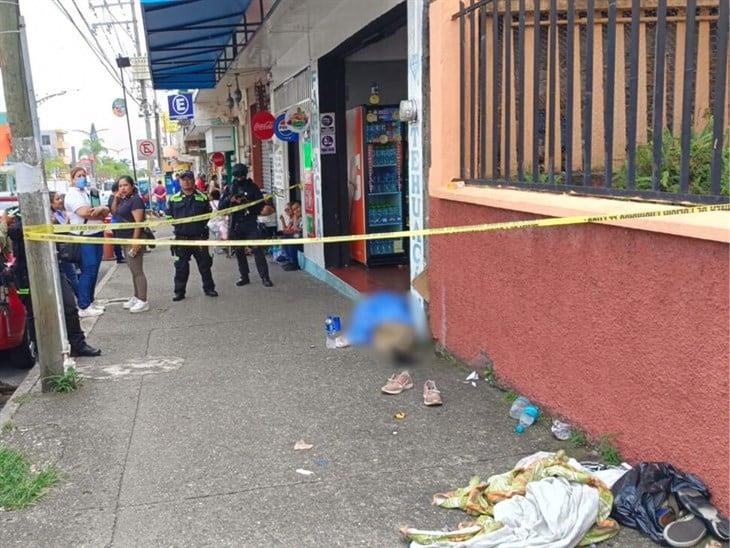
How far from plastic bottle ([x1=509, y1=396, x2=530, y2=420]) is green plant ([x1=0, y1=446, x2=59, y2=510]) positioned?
286 centimetres

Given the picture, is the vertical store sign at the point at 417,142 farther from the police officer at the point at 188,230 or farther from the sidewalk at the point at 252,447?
the police officer at the point at 188,230

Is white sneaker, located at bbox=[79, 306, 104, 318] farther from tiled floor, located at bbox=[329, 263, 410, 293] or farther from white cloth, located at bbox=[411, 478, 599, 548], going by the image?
white cloth, located at bbox=[411, 478, 599, 548]

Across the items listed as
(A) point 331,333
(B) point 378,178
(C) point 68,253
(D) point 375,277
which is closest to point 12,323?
(C) point 68,253

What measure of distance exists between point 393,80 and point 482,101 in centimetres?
580

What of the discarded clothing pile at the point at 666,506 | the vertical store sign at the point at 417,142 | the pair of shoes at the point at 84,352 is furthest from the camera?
the pair of shoes at the point at 84,352

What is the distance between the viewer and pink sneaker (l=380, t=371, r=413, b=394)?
17.6ft

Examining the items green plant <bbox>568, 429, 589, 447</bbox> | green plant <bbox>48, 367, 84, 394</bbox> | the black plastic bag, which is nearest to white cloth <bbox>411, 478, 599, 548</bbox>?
the black plastic bag

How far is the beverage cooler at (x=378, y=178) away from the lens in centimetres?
984

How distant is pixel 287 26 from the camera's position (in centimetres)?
975

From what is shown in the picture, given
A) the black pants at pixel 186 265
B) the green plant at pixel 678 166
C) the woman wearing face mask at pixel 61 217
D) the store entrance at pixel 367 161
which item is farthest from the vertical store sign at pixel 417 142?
the woman wearing face mask at pixel 61 217

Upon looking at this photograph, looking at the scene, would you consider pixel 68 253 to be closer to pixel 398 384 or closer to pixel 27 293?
pixel 27 293

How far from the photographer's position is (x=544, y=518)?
10.5ft

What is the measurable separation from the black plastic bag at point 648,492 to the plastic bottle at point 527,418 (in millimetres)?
1043

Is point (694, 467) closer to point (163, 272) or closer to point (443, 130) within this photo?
point (443, 130)
